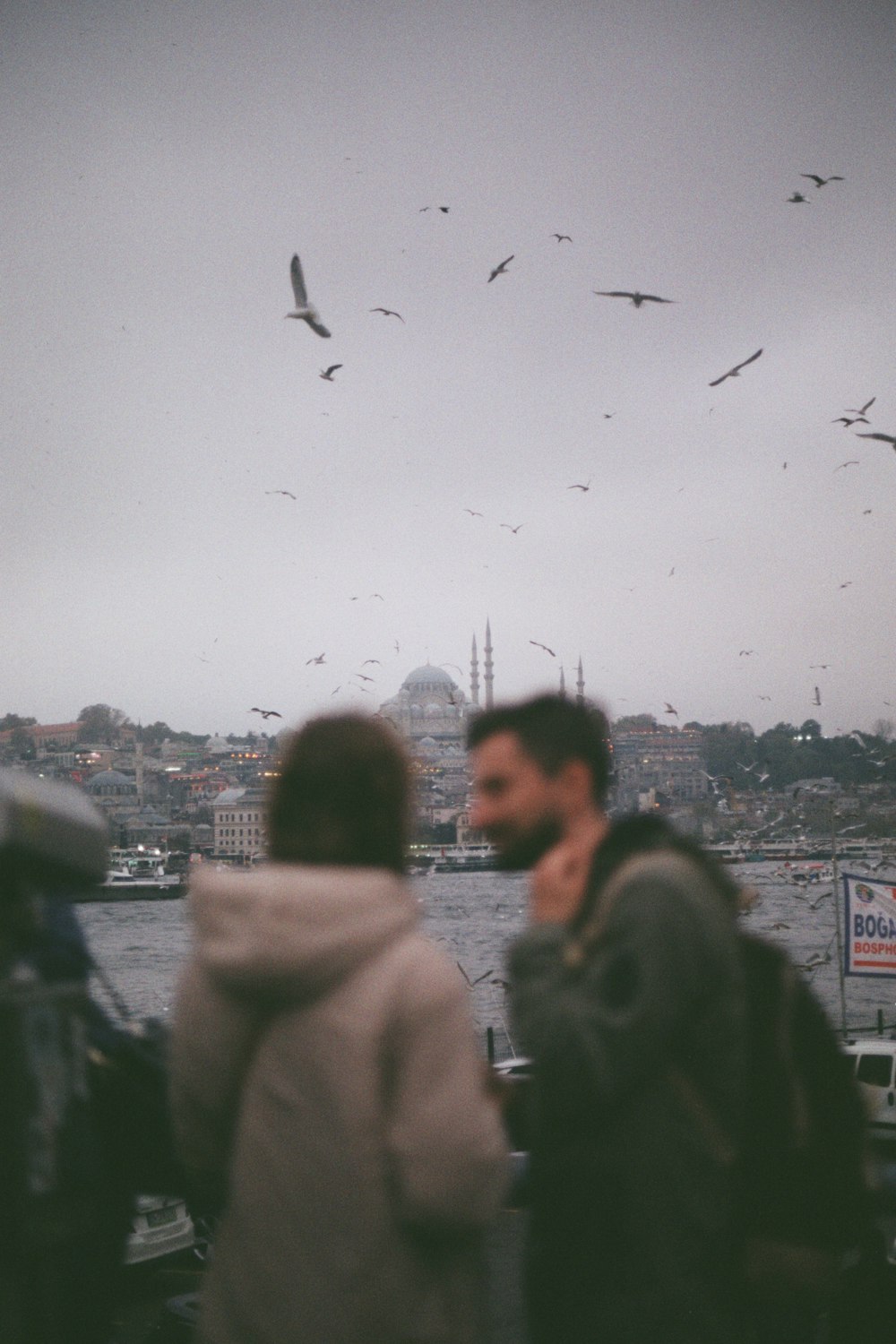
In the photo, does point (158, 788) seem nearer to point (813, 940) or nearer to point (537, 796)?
point (813, 940)

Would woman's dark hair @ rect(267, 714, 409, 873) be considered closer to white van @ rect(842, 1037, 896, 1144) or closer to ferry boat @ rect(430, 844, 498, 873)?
white van @ rect(842, 1037, 896, 1144)

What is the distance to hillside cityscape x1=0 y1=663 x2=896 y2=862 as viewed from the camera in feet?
227

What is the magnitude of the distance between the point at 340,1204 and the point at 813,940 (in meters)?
35.0

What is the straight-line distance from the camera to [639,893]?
1185 mm

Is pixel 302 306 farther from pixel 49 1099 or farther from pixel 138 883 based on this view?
pixel 138 883

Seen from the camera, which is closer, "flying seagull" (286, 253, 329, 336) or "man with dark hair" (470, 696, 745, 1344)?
"man with dark hair" (470, 696, 745, 1344)

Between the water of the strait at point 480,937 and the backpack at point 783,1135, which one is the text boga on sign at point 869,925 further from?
the backpack at point 783,1135

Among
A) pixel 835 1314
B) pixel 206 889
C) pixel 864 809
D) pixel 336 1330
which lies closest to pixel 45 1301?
pixel 336 1330

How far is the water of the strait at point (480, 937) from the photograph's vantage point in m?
22.2

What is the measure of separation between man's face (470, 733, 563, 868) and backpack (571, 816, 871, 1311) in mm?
98

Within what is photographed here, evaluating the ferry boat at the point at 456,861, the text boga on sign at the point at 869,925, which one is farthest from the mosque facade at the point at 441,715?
the text boga on sign at the point at 869,925

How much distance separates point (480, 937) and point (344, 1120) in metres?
35.1

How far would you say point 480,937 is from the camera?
3547 centimetres

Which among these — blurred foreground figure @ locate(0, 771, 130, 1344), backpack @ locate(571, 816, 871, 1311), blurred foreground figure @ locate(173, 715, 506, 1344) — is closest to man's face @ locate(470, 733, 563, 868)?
backpack @ locate(571, 816, 871, 1311)
